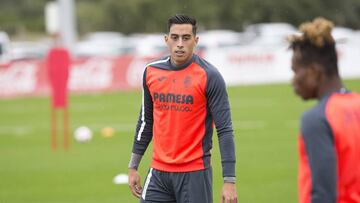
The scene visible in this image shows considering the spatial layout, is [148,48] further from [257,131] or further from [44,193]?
[44,193]

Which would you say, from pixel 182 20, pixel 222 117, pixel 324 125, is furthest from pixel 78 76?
pixel 324 125

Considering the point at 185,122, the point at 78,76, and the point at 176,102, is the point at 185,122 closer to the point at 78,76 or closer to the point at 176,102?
the point at 176,102

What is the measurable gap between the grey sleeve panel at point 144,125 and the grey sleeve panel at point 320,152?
2744 mm

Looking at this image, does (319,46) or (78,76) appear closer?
(319,46)

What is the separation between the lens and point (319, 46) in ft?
14.7

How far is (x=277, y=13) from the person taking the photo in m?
60.4

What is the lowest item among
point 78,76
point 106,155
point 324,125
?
point 78,76

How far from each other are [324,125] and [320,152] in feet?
0.45

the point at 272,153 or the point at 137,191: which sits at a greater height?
the point at 137,191

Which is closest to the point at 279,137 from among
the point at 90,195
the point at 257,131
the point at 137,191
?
the point at 257,131

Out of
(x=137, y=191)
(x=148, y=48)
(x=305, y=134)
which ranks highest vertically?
(x=305, y=134)

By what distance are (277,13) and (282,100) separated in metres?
31.9

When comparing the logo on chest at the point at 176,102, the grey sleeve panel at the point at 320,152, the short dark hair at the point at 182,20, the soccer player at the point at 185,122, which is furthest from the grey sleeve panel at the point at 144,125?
the grey sleeve panel at the point at 320,152

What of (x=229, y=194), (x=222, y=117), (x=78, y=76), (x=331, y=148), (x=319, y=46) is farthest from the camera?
(x=78, y=76)
